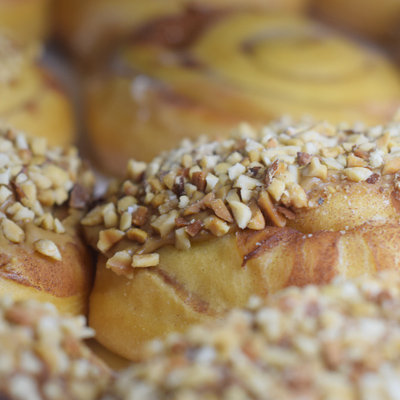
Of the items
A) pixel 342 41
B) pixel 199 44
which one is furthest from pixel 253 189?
pixel 342 41

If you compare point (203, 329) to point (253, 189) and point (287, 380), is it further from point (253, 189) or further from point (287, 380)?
point (253, 189)

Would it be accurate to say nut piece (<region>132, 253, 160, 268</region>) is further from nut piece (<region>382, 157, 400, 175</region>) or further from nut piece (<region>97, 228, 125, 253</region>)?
nut piece (<region>382, 157, 400, 175</region>)

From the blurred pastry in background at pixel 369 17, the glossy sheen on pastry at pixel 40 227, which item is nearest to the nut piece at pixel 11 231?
the glossy sheen on pastry at pixel 40 227

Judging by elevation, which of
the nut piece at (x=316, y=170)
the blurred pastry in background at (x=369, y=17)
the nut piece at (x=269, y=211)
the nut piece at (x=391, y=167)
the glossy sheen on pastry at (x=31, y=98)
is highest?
the nut piece at (x=316, y=170)

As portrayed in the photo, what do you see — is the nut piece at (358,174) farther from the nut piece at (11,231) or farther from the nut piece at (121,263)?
the nut piece at (11,231)

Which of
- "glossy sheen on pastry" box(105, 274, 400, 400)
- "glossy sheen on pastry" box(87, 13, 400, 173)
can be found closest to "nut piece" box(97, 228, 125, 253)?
"glossy sheen on pastry" box(105, 274, 400, 400)

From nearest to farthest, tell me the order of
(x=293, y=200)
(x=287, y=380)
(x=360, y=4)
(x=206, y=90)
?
(x=287, y=380) < (x=293, y=200) < (x=206, y=90) < (x=360, y=4)

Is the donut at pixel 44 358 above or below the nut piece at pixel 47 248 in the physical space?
above

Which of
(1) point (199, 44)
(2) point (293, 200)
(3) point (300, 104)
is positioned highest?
(2) point (293, 200)
